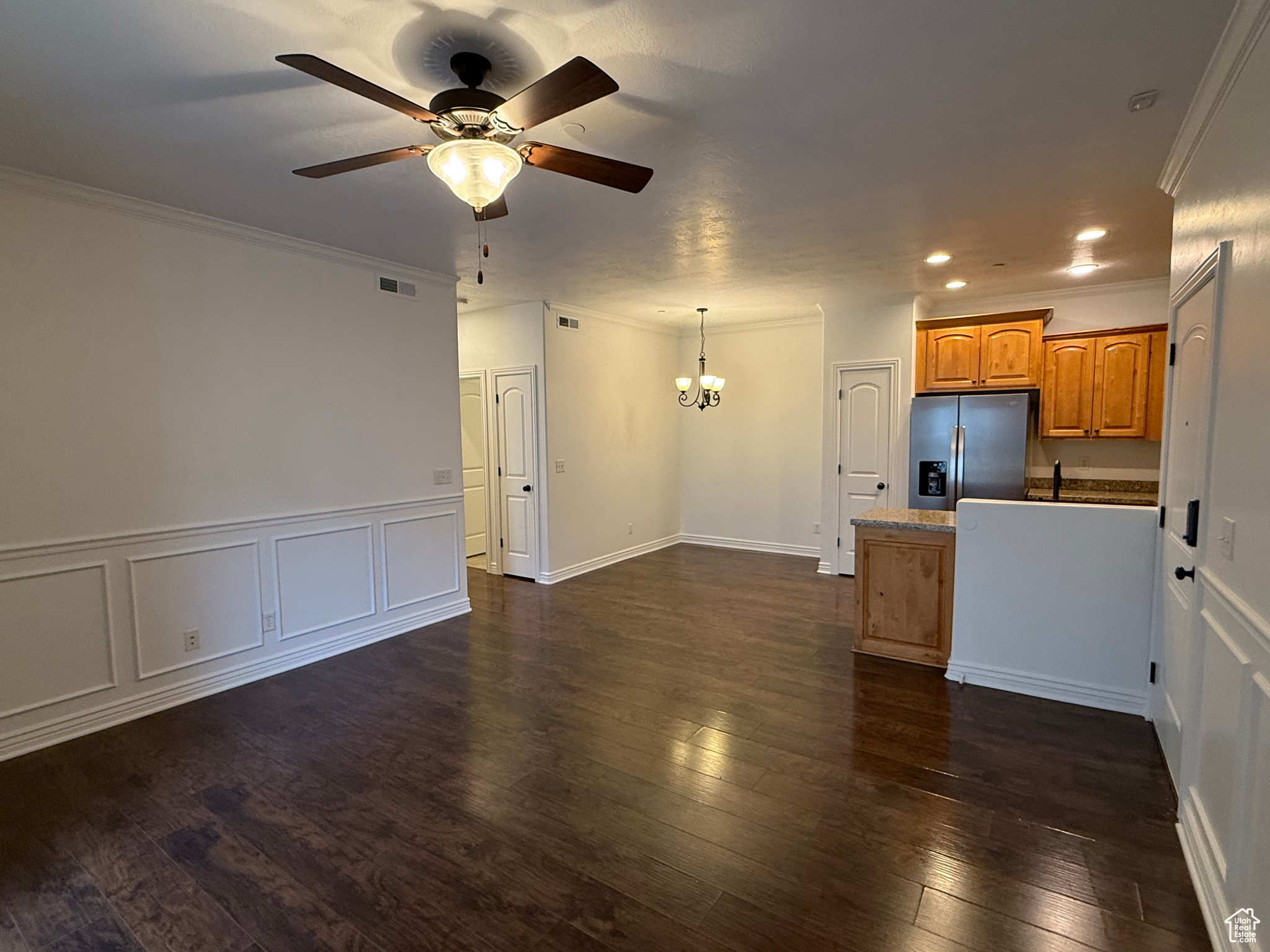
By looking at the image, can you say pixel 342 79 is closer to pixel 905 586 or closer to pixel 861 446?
pixel 905 586

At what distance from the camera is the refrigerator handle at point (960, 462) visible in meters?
5.36

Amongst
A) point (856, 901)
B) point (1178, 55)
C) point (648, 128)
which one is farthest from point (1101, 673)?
point (648, 128)

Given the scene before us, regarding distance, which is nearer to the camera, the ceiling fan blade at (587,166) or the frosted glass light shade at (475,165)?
the frosted glass light shade at (475,165)

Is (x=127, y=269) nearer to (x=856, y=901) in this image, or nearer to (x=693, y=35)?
(x=693, y=35)

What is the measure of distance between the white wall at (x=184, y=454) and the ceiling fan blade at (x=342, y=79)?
7.61 feet

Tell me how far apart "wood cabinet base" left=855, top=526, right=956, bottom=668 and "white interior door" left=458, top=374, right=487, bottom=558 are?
14.3 ft

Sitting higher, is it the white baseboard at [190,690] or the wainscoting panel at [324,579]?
the wainscoting panel at [324,579]

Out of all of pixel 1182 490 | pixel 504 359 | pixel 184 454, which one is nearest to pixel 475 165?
pixel 184 454

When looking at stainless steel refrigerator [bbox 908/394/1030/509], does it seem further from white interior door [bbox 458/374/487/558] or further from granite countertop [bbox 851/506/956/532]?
white interior door [bbox 458/374/487/558]

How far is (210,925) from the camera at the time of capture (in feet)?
6.17

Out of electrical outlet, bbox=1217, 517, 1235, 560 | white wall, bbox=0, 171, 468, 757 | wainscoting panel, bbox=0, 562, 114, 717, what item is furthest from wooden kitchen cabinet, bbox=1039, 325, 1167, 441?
wainscoting panel, bbox=0, 562, 114, 717

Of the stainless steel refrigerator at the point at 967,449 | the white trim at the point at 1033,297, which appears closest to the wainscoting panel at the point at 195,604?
the stainless steel refrigerator at the point at 967,449

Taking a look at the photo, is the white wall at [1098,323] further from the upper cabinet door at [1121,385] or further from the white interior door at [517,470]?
the white interior door at [517,470]

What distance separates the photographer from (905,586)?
3.88 meters
